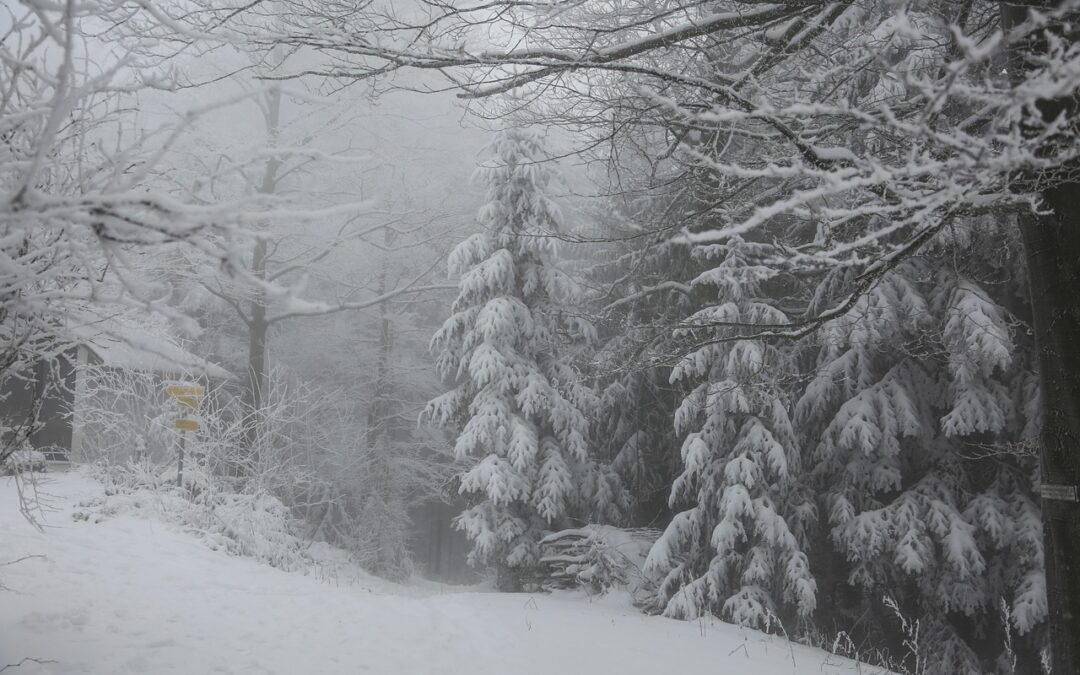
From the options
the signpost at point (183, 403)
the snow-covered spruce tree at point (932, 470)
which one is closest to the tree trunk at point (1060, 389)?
the snow-covered spruce tree at point (932, 470)

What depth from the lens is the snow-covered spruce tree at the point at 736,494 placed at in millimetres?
9094

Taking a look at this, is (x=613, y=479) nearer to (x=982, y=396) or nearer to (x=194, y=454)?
(x=982, y=396)

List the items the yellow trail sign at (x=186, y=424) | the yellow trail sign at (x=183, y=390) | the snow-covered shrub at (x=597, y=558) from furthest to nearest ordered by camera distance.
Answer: the snow-covered shrub at (x=597, y=558)
the yellow trail sign at (x=186, y=424)
the yellow trail sign at (x=183, y=390)

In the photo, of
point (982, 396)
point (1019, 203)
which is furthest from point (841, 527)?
point (1019, 203)

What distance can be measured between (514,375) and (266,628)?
7743mm

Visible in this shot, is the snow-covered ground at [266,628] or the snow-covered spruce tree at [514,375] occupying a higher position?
the snow-covered spruce tree at [514,375]

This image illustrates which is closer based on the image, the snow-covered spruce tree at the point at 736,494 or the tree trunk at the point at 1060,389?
the tree trunk at the point at 1060,389

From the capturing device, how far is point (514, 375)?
12844mm

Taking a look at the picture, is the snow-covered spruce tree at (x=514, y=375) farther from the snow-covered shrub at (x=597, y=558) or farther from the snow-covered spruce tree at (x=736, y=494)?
the snow-covered spruce tree at (x=736, y=494)

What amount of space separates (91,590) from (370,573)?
1203cm

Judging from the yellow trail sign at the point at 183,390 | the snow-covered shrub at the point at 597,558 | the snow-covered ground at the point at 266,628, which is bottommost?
the snow-covered shrub at the point at 597,558

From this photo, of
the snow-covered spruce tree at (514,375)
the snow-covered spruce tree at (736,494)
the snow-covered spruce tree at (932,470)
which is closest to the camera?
the snow-covered spruce tree at (932,470)

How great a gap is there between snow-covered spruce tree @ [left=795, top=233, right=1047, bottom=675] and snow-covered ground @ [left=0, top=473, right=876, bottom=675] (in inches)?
121

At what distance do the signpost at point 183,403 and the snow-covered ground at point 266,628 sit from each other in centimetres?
220
